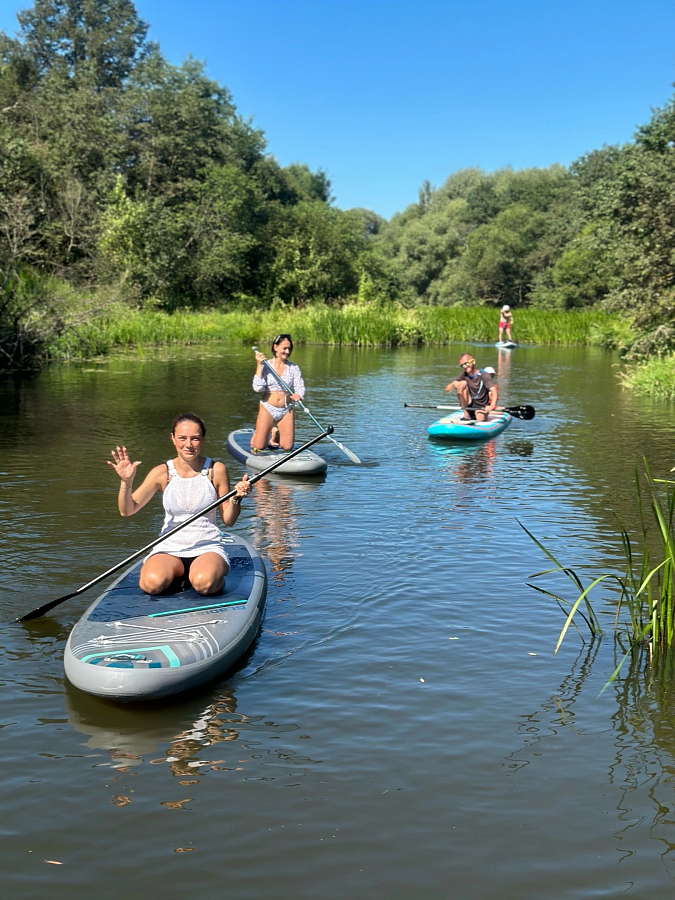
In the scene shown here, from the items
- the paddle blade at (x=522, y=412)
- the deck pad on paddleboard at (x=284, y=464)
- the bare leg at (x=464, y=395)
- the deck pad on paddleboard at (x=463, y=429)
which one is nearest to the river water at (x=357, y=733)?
the deck pad on paddleboard at (x=284, y=464)

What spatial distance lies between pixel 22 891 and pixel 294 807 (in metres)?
1.11

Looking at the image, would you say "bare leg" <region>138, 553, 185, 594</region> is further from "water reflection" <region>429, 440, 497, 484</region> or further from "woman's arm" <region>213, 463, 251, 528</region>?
"water reflection" <region>429, 440, 497, 484</region>

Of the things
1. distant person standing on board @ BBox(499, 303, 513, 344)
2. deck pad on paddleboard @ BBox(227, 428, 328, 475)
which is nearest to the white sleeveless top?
deck pad on paddleboard @ BBox(227, 428, 328, 475)

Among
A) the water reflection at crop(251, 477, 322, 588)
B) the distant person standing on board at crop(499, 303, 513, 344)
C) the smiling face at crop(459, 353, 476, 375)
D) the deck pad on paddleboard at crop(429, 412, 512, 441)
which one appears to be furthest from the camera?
the distant person standing on board at crop(499, 303, 513, 344)

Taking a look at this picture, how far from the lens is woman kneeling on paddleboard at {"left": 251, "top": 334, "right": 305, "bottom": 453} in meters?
11.1

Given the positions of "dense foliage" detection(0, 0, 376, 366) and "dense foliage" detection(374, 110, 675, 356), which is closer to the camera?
"dense foliage" detection(374, 110, 675, 356)

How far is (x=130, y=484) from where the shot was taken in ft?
18.5

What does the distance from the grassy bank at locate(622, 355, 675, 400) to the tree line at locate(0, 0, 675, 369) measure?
153 cm

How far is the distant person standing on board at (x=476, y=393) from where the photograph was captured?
14.2 metres

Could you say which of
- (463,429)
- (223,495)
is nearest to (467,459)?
(463,429)

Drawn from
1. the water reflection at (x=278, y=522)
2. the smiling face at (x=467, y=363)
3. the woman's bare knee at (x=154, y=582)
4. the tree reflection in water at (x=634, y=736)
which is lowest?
the tree reflection in water at (x=634, y=736)

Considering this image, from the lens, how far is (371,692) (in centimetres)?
510

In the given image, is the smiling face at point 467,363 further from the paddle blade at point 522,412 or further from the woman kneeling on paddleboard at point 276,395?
the woman kneeling on paddleboard at point 276,395

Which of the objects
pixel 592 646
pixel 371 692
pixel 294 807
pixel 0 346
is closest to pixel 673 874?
pixel 294 807
